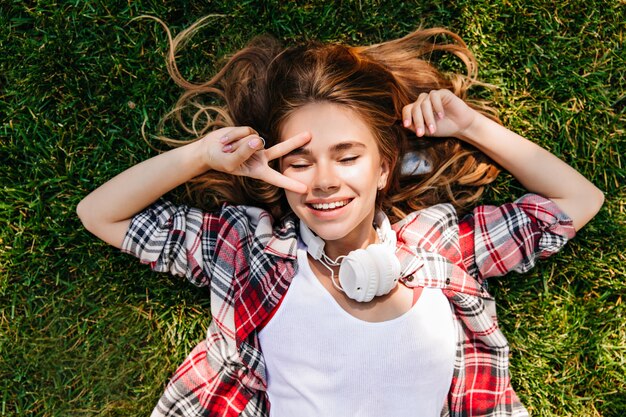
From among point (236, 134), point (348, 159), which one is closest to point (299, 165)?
point (348, 159)

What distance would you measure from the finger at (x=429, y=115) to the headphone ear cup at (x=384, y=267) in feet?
1.98

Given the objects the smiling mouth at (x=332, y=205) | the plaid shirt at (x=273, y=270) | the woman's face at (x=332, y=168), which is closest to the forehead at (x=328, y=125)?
the woman's face at (x=332, y=168)

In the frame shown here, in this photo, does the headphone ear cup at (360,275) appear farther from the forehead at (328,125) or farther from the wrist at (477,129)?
the wrist at (477,129)

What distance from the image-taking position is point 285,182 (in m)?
2.54

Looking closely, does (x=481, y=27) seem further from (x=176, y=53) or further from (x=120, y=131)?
(x=120, y=131)

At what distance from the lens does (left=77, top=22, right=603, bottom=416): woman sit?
2646mm

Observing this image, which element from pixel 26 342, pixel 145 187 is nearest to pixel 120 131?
pixel 145 187

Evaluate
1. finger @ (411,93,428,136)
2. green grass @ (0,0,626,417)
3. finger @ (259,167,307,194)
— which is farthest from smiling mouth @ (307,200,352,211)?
green grass @ (0,0,626,417)

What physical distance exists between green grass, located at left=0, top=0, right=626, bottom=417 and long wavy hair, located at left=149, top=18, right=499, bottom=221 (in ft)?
0.39

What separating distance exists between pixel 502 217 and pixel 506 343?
0.62 m

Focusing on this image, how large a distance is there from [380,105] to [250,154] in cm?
64

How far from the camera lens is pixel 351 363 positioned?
2.71 meters

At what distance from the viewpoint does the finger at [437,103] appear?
9.37ft

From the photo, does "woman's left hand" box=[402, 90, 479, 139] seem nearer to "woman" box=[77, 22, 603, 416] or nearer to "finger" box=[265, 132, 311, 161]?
"woman" box=[77, 22, 603, 416]
